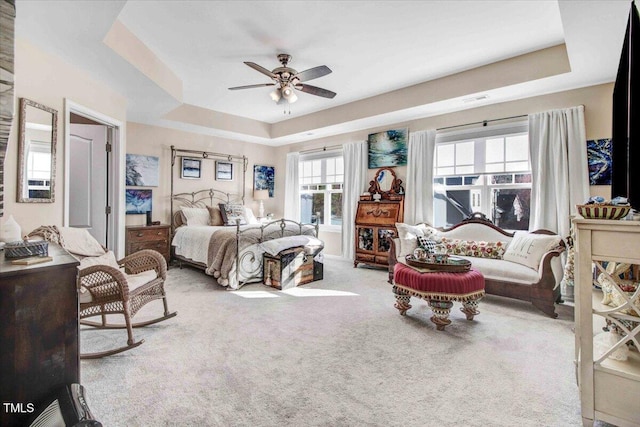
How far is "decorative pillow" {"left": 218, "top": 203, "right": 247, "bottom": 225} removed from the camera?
19.4ft

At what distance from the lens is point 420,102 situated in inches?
180

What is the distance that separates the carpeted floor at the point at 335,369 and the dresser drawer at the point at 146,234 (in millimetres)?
Result: 2052

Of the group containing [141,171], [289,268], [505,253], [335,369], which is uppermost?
[141,171]

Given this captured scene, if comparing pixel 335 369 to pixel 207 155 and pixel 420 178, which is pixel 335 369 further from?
pixel 207 155

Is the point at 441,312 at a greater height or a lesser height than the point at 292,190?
lesser

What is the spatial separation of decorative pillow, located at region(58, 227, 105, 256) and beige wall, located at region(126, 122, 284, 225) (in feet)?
9.07

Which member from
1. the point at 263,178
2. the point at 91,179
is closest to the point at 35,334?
the point at 91,179

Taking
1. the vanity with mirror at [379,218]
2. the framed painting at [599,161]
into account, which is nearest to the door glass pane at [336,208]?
the vanity with mirror at [379,218]

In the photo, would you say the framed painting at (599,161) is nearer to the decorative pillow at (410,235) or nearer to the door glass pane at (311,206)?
the decorative pillow at (410,235)

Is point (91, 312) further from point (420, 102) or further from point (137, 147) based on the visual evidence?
point (420, 102)

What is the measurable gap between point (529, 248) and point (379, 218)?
2.31 metres

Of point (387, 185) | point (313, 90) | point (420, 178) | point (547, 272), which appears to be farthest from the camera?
point (387, 185)

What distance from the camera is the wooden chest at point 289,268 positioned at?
13.7 ft

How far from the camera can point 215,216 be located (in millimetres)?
6035
